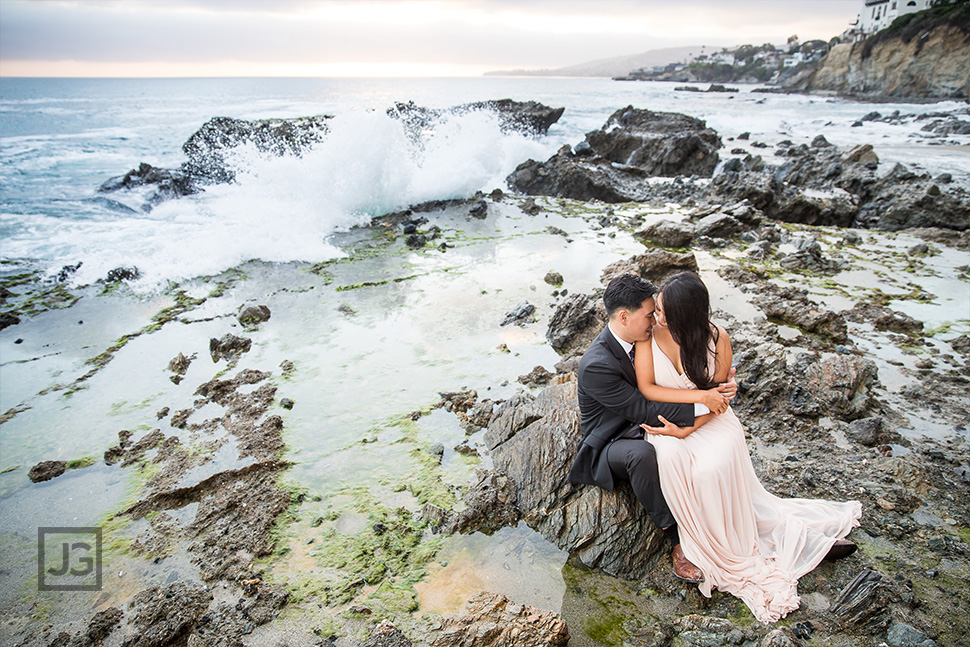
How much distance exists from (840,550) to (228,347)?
6.90 metres

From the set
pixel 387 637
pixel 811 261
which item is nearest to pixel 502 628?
pixel 387 637

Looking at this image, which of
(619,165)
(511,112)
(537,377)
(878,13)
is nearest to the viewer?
(537,377)

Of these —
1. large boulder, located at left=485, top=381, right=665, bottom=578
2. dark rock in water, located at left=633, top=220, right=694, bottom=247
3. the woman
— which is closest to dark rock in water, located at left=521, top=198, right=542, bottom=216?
dark rock in water, located at left=633, top=220, right=694, bottom=247

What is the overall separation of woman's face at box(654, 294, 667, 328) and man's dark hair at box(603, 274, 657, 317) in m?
0.08

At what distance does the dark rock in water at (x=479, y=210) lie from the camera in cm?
1370

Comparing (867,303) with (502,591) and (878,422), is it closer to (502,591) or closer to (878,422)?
(878,422)

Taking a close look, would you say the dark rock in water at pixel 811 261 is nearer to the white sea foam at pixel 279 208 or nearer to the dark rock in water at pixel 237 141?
the white sea foam at pixel 279 208

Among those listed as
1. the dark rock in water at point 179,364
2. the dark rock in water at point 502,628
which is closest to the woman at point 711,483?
the dark rock in water at point 502,628

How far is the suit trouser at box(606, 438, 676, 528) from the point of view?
10.8 ft

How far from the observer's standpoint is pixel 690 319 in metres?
3.14

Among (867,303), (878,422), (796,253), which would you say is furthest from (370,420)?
(796,253)

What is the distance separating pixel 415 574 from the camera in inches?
143

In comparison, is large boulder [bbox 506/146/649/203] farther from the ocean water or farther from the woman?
the woman

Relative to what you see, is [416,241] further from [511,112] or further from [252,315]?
[511,112]
